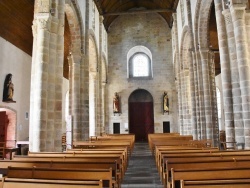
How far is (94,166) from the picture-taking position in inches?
175

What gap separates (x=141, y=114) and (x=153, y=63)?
4941 mm

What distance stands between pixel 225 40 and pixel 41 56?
633cm

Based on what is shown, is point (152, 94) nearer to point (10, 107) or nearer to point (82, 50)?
point (82, 50)

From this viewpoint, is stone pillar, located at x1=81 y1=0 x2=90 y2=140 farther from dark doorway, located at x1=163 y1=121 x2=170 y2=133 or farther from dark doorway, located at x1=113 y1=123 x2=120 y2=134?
dark doorway, located at x1=163 y1=121 x2=170 y2=133

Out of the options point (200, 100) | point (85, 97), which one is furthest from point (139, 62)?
point (200, 100)

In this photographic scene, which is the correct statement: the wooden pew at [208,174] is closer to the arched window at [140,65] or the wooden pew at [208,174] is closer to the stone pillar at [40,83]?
the stone pillar at [40,83]

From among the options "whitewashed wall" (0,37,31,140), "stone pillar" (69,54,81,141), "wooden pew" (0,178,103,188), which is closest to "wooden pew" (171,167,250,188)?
"wooden pew" (0,178,103,188)

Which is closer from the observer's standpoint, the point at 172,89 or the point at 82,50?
the point at 82,50

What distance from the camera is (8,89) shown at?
12.9 metres

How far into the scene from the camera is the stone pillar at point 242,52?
7527 mm

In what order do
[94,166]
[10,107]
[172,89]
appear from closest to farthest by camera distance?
[94,166] < [10,107] < [172,89]

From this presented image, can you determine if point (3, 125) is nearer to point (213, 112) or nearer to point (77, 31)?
point (77, 31)

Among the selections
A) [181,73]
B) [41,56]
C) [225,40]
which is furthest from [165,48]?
[41,56]

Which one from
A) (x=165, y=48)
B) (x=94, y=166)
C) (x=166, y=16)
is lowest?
(x=94, y=166)
